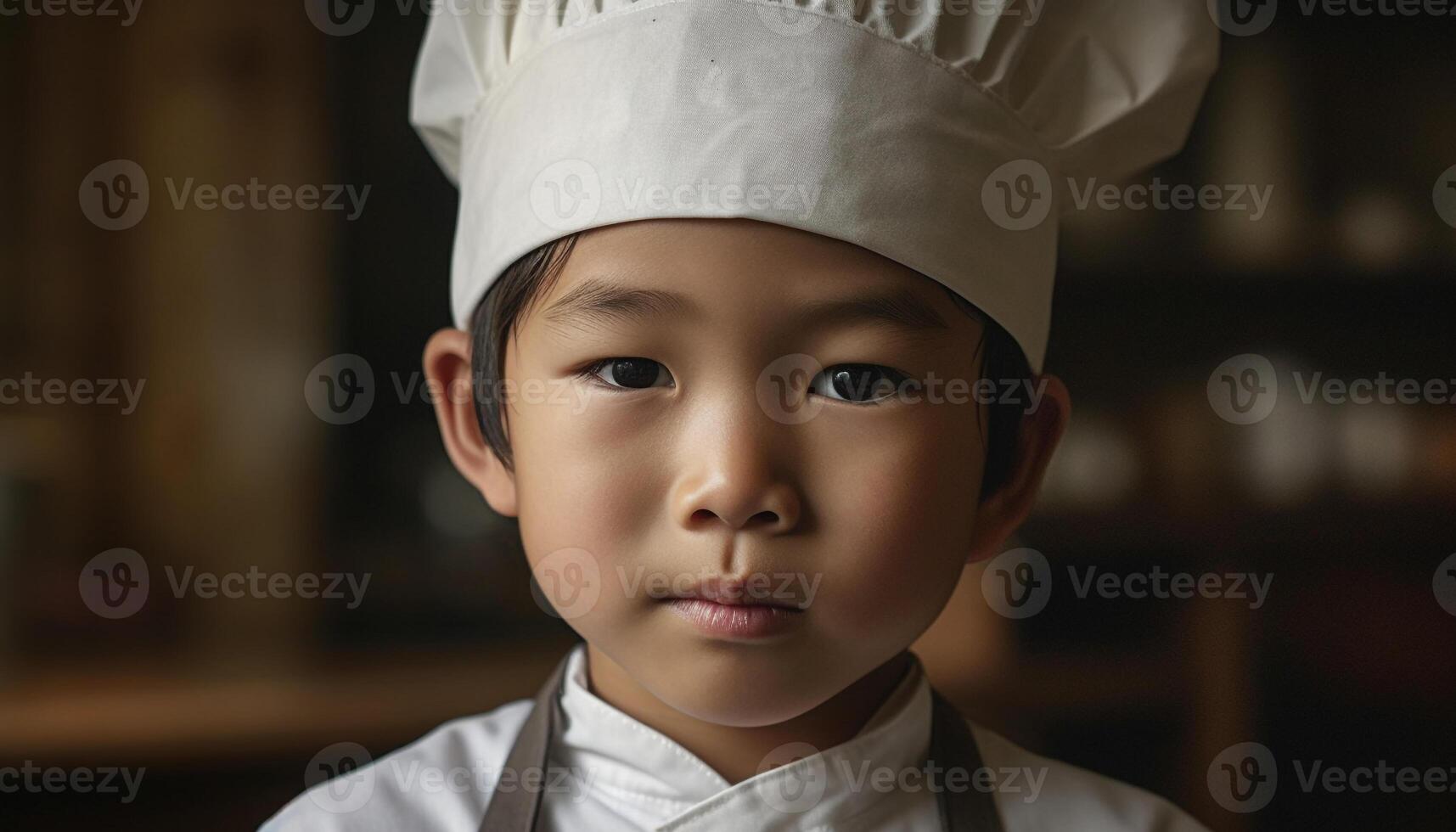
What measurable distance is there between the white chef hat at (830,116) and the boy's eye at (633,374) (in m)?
0.07

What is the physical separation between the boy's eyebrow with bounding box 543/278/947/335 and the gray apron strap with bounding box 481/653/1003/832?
0.27 m

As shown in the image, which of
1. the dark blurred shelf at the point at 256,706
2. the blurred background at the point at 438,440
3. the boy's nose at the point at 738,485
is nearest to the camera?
the boy's nose at the point at 738,485

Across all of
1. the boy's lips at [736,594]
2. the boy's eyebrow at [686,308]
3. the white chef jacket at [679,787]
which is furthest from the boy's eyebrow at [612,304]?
the white chef jacket at [679,787]

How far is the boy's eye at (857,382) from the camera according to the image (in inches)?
25.5

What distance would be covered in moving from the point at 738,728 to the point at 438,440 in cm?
100

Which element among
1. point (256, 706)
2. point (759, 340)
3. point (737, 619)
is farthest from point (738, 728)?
point (256, 706)

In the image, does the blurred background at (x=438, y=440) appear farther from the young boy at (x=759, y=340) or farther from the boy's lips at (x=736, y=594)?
the boy's lips at (x=736, y=594)

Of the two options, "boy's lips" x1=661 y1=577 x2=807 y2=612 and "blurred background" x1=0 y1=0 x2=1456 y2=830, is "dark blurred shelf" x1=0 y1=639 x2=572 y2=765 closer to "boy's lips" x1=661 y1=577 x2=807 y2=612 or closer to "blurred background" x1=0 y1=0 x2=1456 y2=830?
"blurred background" x1=0 y1=0 x2=1456 y2=830

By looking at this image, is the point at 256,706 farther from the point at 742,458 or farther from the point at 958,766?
the point at 742,458

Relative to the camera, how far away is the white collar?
0.73 meters

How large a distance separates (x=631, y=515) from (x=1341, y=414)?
1.34m

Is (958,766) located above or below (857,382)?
below

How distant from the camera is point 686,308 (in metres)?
0.63

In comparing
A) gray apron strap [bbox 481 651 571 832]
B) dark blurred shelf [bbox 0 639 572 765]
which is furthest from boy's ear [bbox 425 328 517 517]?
dark blurred shelf [bbox 0 639 572 765]
